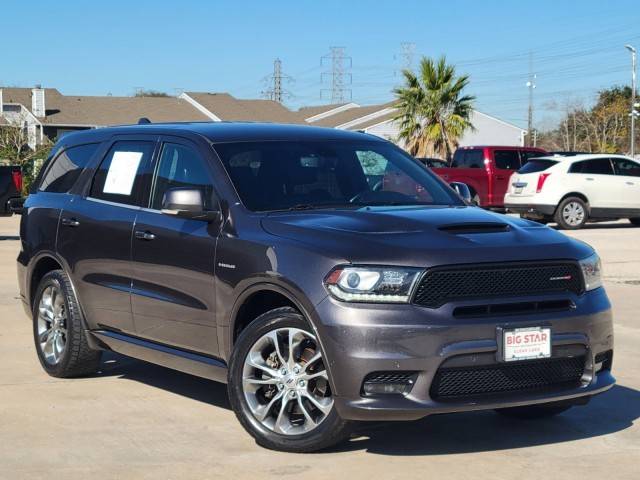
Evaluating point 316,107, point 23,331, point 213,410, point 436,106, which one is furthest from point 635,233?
point 316,107

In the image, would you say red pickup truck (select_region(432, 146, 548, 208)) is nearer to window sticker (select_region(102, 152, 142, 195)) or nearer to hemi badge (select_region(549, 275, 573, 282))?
window sticker (select_region(102, 152, 142, 195))

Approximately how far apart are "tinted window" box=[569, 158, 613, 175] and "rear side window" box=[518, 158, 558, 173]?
1.59 feet

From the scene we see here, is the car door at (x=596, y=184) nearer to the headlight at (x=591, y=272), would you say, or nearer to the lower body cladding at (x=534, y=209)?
the lower body cladding at (x=534, y=209)

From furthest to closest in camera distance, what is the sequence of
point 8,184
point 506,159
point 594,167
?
point 506,159
point 594,167
point 8,184

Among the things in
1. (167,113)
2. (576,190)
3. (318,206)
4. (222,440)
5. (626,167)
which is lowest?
(222,440)

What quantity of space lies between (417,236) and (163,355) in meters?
1.94

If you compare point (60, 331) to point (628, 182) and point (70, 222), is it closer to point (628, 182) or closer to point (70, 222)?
point (70, 222)

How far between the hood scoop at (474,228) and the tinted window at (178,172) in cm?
149

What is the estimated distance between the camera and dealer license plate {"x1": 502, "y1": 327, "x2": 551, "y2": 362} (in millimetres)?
5312

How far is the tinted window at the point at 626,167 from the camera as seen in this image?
82.1 feet

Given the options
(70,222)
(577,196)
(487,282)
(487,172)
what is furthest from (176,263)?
(487,172)

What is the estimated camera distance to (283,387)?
223 inches

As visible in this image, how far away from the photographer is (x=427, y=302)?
525 cm

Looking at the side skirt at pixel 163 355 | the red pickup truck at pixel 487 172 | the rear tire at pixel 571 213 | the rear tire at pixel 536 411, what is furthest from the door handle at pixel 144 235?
the red pickup truck at pixel 487 172
